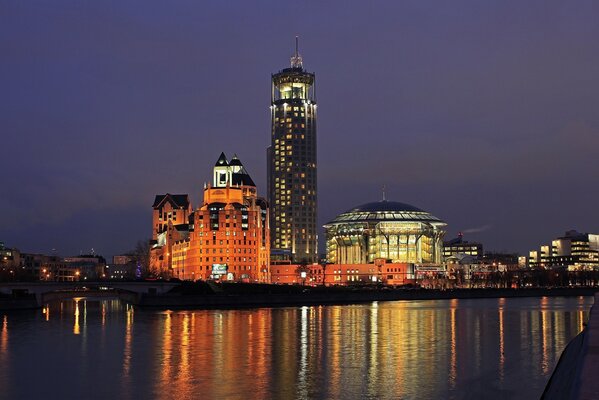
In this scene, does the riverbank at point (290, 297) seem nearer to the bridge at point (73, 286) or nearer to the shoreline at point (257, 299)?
the shoreline at point (257, 299)

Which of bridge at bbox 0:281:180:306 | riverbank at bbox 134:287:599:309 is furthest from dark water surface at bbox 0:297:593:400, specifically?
riverbank at bbox 134:287:599:309

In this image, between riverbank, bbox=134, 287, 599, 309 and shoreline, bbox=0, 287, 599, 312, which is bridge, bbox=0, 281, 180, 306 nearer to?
shoreline, bbox=0, 287, 599, 312

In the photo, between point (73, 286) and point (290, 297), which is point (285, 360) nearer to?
point (73, 286)

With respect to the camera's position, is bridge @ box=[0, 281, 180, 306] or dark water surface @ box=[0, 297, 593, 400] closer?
dark water surface @ box=[0, 297, 593, 400]

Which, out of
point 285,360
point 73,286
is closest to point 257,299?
point 73,286

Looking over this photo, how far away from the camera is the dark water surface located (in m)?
39.8

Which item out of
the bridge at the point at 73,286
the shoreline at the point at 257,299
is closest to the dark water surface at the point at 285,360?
the bridge at the point at 73,286

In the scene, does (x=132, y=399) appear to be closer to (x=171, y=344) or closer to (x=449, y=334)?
(x=171, y=344)

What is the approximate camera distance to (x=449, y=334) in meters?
71.4

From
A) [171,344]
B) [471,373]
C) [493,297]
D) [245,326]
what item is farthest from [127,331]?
[493,297]

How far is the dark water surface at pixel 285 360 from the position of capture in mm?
39750

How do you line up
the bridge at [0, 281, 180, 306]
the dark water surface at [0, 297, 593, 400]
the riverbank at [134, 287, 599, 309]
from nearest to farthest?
the dark water surface at [0, 297, 593, 400] → the bridge at [0, 281, 180, 306] → the riverbank at [134, 287, 599, 309]

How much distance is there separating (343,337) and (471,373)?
2454cm

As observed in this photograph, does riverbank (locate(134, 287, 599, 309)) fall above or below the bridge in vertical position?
below
